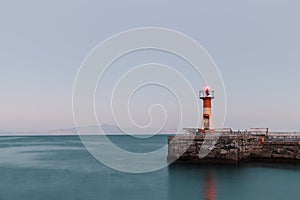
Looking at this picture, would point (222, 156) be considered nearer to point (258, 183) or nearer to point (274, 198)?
point (258, 183)

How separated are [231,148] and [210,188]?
32.9ft

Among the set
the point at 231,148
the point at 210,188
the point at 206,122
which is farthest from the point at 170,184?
the point at 206,122

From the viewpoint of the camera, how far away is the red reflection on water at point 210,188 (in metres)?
24.8

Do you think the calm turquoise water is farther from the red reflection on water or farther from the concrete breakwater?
the concrete breakwater

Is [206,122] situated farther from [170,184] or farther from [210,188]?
[210,188]

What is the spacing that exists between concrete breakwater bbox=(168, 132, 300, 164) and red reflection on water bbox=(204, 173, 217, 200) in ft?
15.4

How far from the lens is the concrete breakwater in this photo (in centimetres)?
3572

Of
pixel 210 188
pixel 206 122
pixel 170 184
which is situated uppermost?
pixel 206 122

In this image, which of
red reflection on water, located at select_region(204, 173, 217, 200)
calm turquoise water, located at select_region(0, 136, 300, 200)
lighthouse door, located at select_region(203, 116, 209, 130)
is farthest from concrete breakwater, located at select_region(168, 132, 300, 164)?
red reflection on water, located at select_region(204, 173, 217, 200)

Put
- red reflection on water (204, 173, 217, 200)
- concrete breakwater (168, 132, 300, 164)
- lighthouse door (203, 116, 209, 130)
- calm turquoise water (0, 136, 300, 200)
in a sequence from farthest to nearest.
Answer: lighthouse door (203, 116, 209, 130), concrete breakwater (168, 132, 300, 164), calm turquoise water (0, 136, 300, 200), red reflection on water (204, 173, 217, 200)

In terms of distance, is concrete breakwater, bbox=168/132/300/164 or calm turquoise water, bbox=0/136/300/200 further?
concrete breakwater, bbox=168/132/300/164

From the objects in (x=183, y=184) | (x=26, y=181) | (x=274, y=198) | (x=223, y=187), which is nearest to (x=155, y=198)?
(x=183, y=184)

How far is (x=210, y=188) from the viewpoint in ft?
89.4

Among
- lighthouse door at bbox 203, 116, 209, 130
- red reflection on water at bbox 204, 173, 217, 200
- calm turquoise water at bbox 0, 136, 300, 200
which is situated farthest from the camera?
lighthouse door at bbox 203, 116, 209, 130
